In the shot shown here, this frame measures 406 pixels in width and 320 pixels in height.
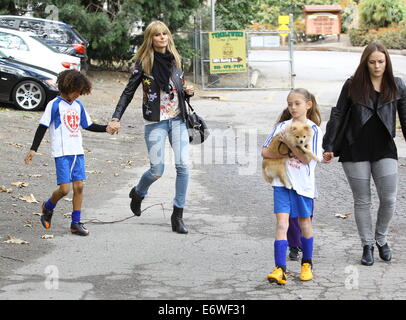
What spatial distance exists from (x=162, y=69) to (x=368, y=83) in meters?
1.94

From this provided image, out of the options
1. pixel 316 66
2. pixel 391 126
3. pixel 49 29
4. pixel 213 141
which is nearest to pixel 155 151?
pixel 391 126

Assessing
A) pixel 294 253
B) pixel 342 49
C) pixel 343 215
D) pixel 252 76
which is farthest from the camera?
pixel 342 49

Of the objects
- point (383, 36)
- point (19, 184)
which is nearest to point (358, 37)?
point (383, 36)

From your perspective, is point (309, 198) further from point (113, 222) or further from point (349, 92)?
point (113, 222)

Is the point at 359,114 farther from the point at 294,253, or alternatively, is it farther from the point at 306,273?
the point at 306,273

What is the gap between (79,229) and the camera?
7289mm

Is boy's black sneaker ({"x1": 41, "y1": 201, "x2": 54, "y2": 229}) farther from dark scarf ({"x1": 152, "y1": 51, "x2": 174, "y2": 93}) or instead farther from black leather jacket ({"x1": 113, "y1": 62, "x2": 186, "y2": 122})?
dark scarf ({"x1": 152, "y1": 51, "x2": 174, "y2": 93})

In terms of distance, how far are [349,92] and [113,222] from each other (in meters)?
2.77

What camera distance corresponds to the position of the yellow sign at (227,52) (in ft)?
79.9

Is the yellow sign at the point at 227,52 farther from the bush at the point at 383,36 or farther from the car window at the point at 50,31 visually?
the bush at the point at 383,36

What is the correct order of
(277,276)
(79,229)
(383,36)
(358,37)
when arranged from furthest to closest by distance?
(358,37)
(383,36)
(79,229)
(277,276)

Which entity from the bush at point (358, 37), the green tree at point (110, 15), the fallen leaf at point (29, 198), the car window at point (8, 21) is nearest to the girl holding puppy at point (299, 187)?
the fallen leaf at point (29, 198)

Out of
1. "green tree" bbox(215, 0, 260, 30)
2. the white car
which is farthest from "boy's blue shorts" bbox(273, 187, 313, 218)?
"green tree" bbox(215, 0, 260, 30)

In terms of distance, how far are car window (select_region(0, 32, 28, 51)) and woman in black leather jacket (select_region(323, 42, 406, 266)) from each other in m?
13.2
